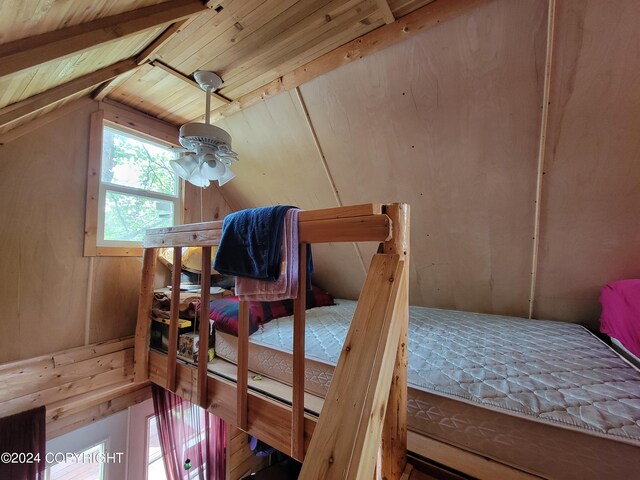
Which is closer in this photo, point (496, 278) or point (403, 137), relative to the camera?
point (403, 137)

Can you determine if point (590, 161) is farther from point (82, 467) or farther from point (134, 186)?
point (82, 467)

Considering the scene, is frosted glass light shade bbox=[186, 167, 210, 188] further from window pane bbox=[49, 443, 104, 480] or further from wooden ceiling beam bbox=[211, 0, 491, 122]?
window pane bbox=[49, 443, 104, 480]

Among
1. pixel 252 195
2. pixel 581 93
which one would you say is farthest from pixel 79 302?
pixel 581 93

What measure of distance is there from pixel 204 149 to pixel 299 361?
4.62ft

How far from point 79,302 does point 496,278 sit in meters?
3.22

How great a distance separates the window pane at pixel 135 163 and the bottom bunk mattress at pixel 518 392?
163 cm

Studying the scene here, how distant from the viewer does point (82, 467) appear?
2.12 metres

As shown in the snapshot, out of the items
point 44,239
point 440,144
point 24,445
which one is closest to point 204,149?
point 44,239

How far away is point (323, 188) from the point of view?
7.66ft

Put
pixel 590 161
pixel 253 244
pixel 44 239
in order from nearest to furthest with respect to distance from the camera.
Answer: pixel 253 244
pixel 590 161
pixel 44 239

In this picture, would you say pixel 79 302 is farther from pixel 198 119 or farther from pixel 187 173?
pixel 198 119

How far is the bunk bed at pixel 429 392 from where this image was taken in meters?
0.73

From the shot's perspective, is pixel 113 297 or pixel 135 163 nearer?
pixel 113 297

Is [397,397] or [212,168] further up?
[212,168]
